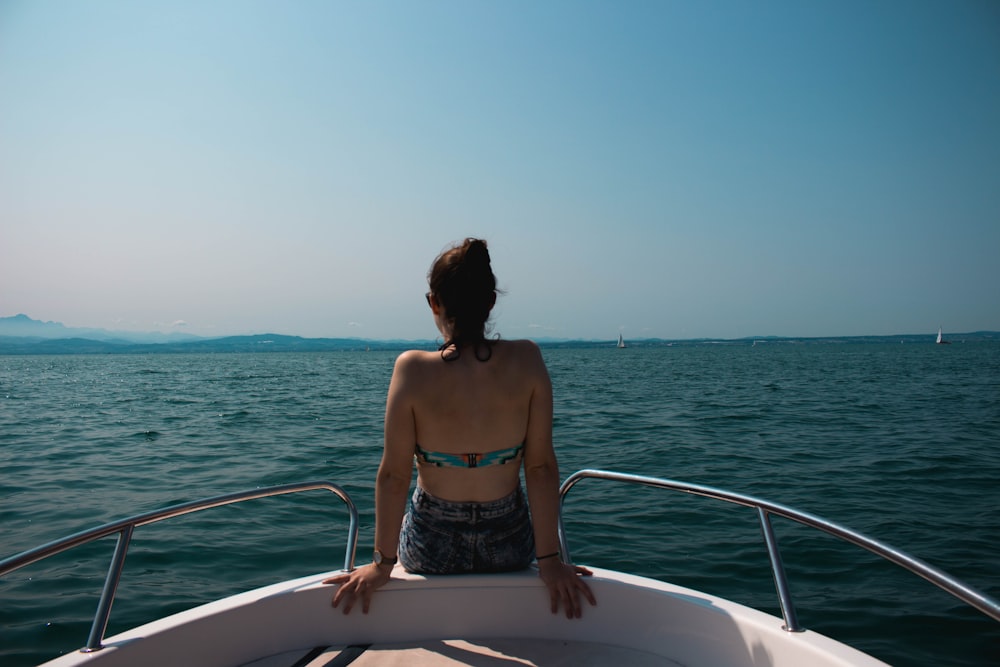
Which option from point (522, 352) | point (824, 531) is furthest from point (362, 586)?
point (824, 531)

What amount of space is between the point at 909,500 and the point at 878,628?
14.2 feet

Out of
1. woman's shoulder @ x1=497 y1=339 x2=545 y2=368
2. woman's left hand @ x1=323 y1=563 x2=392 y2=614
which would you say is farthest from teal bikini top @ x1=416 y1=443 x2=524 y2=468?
woman's left hand @ x1=323 y1=563 x2=392 y2=614

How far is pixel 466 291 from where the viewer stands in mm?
2186

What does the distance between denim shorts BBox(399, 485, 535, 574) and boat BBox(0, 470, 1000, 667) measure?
0.05 meters

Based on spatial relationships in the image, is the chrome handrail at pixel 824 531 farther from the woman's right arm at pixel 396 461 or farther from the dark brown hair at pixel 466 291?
the dark brown hair at pixel 466 291

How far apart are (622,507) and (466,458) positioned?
6.12 m

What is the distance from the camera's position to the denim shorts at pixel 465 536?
2.32 metres

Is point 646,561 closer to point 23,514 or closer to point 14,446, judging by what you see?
point 23,514

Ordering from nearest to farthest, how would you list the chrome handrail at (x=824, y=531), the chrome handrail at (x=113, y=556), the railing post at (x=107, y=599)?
1. the chrome handrail at (x=824, y=531)
2. the chrome handrail at (x=113, y=556)
3. the railing post at (x=107, y=599)

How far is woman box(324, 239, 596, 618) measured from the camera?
2170 mm

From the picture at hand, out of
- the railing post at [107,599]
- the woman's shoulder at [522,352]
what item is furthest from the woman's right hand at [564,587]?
the railing post at [107,599]

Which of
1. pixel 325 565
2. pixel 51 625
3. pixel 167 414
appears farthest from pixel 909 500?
pixel 167 414

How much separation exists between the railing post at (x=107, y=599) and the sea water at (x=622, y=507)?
3.29 meters

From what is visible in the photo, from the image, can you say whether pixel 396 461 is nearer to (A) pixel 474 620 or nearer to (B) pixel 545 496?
(B) pixel 545 496
